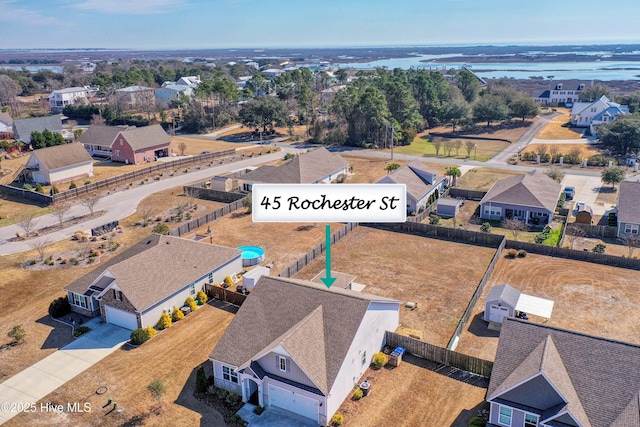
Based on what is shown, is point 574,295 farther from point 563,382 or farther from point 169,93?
point 169,93

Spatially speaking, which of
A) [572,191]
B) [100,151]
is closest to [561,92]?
[572,191]

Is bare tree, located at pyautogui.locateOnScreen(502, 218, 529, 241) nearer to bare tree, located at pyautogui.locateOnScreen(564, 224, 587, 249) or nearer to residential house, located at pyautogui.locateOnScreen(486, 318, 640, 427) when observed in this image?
bare tree, located at pyautogui.locateOnScreen(564, 224, 587, 249)

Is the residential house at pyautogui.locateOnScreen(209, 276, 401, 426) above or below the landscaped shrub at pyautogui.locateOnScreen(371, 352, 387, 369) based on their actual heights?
above

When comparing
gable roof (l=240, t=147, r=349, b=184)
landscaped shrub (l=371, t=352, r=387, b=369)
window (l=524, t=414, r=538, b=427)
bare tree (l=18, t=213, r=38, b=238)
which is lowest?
landscaped shrub (l=371, t=352, r=387, b=369)

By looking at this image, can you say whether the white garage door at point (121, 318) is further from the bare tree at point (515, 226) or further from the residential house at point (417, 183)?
the bare tree at point (515, 226)

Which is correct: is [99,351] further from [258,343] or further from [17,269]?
[17,269]

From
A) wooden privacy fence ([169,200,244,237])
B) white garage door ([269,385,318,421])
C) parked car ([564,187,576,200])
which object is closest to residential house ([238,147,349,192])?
wooden privacy fence ([169,200,244,237])

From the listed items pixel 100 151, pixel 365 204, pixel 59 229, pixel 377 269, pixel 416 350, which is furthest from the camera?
pixel 100 151
